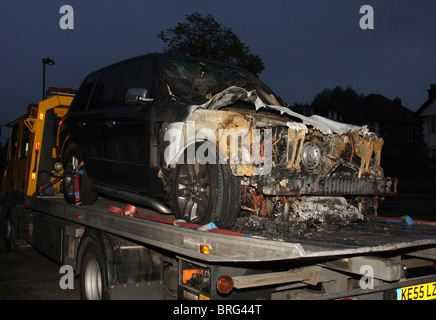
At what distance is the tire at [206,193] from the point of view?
3.91m

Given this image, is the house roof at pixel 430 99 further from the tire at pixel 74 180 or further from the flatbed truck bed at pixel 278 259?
the tire at pixel 74 180

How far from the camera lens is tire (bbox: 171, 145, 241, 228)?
3.91 meters

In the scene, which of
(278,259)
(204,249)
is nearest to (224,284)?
(204,249)

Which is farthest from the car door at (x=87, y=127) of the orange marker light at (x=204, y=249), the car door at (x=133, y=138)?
the orange marker light at (x=204, y=249)

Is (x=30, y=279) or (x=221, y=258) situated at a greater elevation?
(x=221, y=258)

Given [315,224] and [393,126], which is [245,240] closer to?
[315,224]

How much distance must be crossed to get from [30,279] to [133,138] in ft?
11.6

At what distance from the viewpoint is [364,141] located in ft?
15.1

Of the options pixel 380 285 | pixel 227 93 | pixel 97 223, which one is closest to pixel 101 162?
pixel 97 223

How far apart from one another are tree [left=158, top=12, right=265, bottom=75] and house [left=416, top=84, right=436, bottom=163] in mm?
23251

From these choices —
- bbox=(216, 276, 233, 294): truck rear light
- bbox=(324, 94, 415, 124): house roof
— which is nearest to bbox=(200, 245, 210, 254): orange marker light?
bbox=(216, 276, 233, 294): truck rear light

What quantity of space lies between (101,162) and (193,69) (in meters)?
1.67

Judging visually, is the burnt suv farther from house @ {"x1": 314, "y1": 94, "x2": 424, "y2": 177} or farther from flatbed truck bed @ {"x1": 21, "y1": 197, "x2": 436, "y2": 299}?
house @ {"x1": 314, "y1": 94, "x2": 424, "y2": 177}

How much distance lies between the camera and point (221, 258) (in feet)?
10.6
